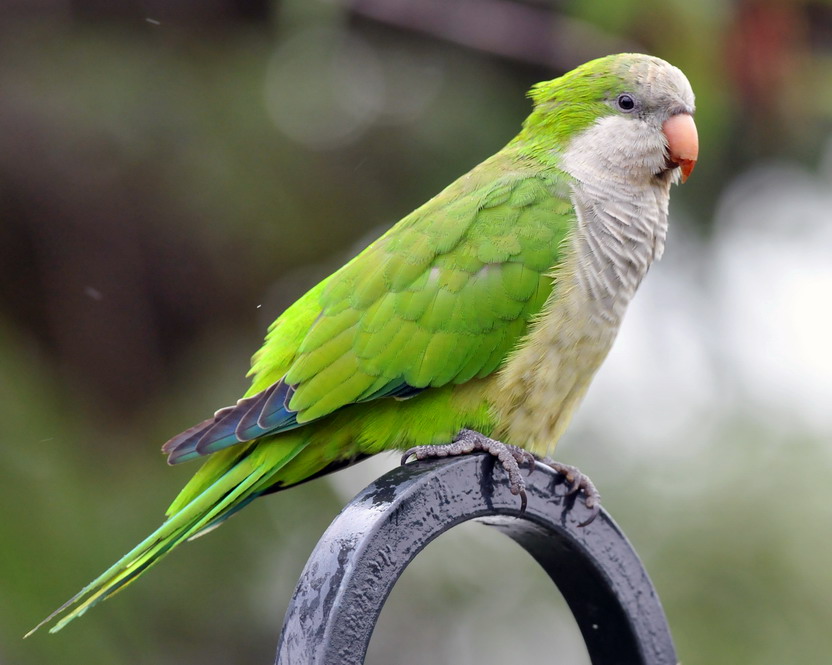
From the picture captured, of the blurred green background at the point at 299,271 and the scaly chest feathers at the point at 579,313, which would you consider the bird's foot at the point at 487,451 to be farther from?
the blurred green background at the point at 299,271

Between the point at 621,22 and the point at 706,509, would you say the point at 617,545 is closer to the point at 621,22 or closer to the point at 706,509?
the point at 706,509

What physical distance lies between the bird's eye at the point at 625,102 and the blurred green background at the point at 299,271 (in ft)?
2.46

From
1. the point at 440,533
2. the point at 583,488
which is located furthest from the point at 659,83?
the point at 440,533

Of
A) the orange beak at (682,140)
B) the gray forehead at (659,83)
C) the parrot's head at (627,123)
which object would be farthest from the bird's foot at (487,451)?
the gray forehead at (659,83)

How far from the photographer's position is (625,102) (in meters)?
2.68

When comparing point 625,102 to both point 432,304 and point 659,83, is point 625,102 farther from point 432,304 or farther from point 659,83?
point 432,304

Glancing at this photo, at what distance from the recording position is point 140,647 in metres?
3.18

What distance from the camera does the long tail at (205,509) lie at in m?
2.06

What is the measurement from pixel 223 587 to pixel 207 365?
2.77ft

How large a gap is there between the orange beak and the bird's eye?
105 millimetres

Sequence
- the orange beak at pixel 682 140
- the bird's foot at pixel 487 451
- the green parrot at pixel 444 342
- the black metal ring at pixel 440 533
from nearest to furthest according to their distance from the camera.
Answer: the black metal ring at pixel 440 533 → the bird's foot at pixel 487 451 → the green parrot at pixel 444 342 → the orange beak at pixel 682 140

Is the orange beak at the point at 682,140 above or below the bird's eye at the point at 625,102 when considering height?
below

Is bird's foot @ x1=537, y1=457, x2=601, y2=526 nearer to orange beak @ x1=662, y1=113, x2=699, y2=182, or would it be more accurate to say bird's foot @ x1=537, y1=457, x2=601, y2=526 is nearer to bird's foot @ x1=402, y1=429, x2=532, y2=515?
bird's foot @ x1=402, y1=429, x2=532, y2=515

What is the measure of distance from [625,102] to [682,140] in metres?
0.20
